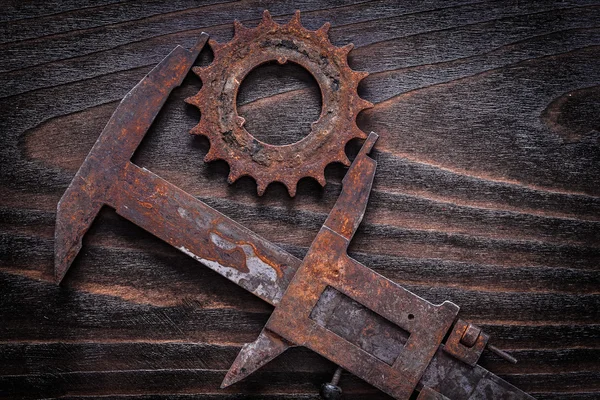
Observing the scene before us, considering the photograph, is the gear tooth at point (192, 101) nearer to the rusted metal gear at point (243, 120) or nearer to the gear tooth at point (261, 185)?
the rusted metal gear at point (243, 120)

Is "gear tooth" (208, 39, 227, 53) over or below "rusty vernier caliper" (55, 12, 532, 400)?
over

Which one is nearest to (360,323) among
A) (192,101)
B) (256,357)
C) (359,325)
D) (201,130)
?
(359,325)

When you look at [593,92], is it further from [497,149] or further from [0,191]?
[0,191]

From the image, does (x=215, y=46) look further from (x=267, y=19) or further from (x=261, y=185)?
(x=261, y=185)

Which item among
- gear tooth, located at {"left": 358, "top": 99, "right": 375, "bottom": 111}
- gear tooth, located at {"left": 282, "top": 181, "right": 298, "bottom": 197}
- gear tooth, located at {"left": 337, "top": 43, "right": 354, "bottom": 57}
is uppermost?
gear tooth, located at {"left": 337, "top": 43, "right": 354, "bottom": 57}

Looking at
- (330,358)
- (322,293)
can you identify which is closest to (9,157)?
(322,293)

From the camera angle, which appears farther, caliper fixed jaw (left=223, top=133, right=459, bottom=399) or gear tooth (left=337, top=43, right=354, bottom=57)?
gear tooth (left=337, top=43, right=354, bottom=57)

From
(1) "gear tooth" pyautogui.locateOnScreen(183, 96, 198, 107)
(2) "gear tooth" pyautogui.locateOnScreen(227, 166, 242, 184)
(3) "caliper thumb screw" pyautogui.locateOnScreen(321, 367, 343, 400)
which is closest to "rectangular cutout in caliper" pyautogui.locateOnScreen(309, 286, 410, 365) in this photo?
(3) "caliper thumb screw" pyautogui.locateOnScreen(321, 367, 343, 400)

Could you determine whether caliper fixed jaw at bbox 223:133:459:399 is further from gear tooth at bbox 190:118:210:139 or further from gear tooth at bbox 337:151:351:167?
gear tooth at bbox 190:118:210:139
